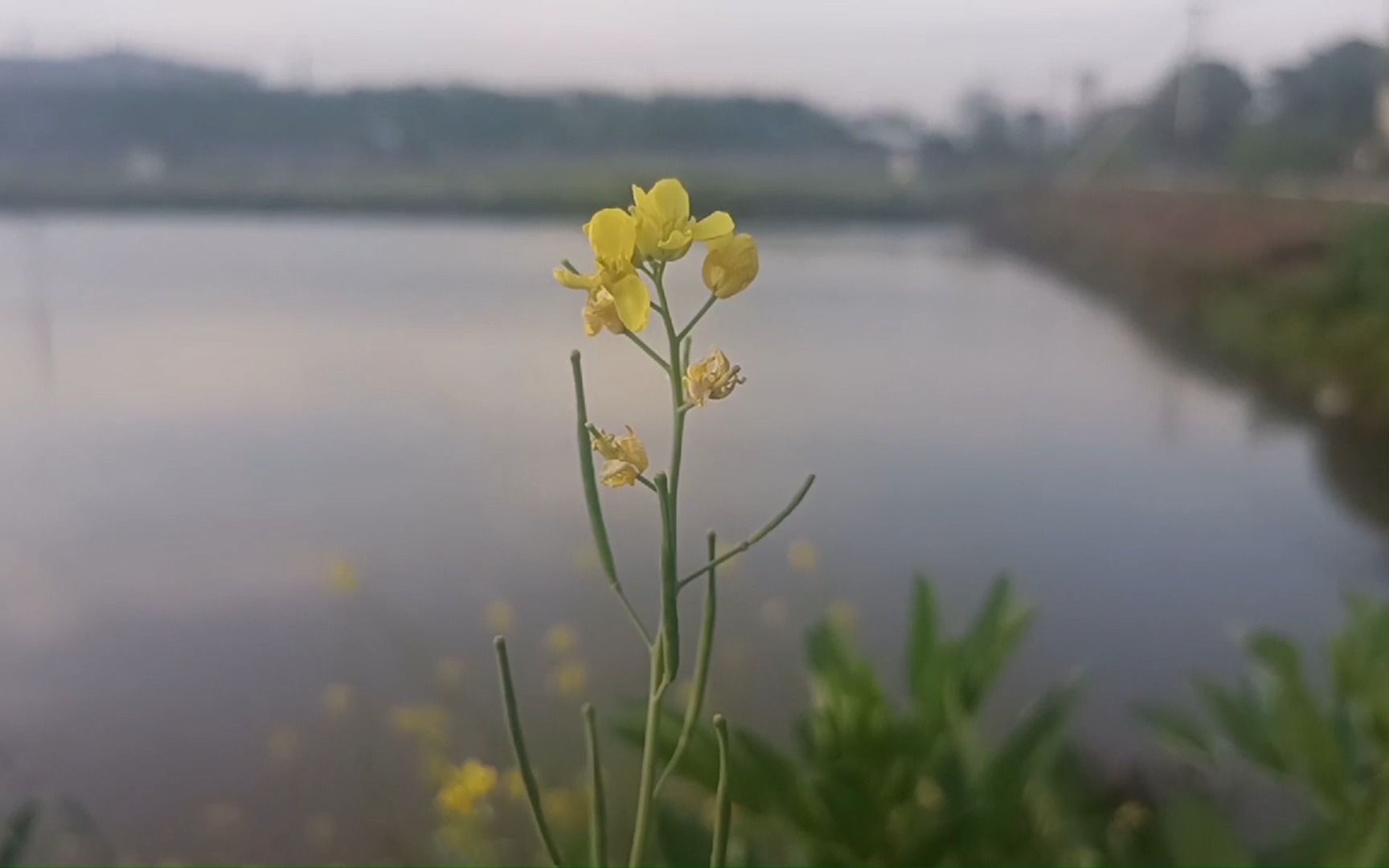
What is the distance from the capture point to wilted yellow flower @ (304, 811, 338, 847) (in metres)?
0.64

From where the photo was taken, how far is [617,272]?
0.20 m

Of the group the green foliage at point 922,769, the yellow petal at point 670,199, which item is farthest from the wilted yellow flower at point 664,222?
the green foliage at point 922,769

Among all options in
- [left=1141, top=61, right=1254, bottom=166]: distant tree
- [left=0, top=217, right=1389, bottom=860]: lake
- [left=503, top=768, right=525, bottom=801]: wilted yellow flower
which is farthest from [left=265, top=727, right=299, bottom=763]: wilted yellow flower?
[left=1141, top=61, right=1254, bottom=166]: distant tree

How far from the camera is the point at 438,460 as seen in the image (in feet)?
2.70

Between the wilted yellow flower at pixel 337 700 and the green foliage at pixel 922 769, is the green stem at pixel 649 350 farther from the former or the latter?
the wilted yellow flower at pixel 337 700

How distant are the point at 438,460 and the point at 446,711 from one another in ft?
0.67

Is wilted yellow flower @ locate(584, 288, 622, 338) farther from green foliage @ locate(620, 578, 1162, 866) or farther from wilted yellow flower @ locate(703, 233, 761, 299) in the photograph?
green foliage @ locate(620, 578, 1162, 866)

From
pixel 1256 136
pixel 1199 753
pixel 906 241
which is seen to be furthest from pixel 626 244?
pixel 1256 136

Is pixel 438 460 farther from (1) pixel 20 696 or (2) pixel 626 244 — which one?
(2) pixel 626 244

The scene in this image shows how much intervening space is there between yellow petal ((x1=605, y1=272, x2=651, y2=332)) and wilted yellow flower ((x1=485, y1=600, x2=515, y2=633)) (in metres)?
0.56

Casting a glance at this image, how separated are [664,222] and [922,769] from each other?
17.4 inches

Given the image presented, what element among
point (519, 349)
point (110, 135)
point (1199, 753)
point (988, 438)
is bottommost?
Answer: point (1199, 753)

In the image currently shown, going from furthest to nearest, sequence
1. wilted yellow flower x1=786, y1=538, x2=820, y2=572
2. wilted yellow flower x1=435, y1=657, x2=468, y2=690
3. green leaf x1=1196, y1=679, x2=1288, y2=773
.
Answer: wilted yellow flower x1=786, y1=538, x2=820, y2=572 → wilted yellow flower x1=435, y1=657, x2=468, y2=690 → green leaf x1=1196, y1=679, x2=1288, y2=773

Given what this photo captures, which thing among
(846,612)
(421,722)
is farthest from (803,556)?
(421,722)
